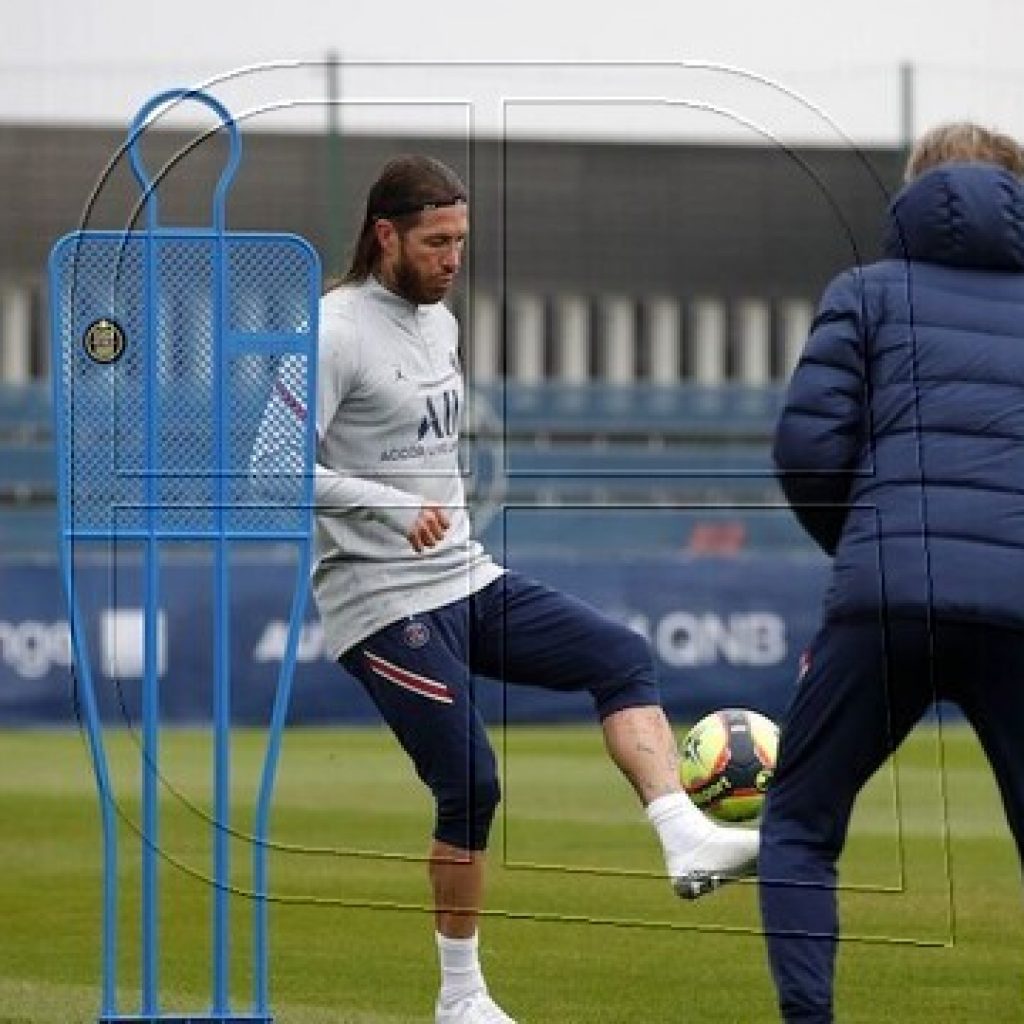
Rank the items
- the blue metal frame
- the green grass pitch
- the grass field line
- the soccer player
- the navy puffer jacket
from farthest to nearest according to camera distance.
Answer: the green grass pitch → the grass field line → the soccer player → the blue metal frame → the navy puffer jacket

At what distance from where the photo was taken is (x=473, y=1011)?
8.07 metres

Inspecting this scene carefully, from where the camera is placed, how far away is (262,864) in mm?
7352

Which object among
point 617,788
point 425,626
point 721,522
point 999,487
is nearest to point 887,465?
point 999,487

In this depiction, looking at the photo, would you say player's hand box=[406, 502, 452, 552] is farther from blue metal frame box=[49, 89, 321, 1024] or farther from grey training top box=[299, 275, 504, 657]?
blue metal frame box=[49, 89, 321, 1024]

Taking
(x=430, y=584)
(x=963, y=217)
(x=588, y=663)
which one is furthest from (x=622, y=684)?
(x=963, y=217)

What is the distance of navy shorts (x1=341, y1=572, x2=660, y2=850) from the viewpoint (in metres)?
7.82

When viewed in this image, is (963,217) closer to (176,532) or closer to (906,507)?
(906,507)

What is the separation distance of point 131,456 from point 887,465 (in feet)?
5.43

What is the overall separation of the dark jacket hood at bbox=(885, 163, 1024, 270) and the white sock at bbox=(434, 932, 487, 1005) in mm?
2131

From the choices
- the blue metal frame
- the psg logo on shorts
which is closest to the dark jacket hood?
the blue metal frame

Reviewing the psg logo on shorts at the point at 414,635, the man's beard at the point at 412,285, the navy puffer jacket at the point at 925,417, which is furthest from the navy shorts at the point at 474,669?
the navy puffer jacket at the point at 925,417

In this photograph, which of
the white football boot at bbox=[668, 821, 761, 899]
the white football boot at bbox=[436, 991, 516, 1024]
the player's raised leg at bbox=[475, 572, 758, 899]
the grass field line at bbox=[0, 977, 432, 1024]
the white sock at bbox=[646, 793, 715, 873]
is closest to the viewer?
the white football boot at bbox=[668, 821, 761, 899]

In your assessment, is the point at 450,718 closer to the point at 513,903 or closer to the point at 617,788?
the point at 513,903

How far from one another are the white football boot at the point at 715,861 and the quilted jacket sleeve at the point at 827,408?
109 centimetres
